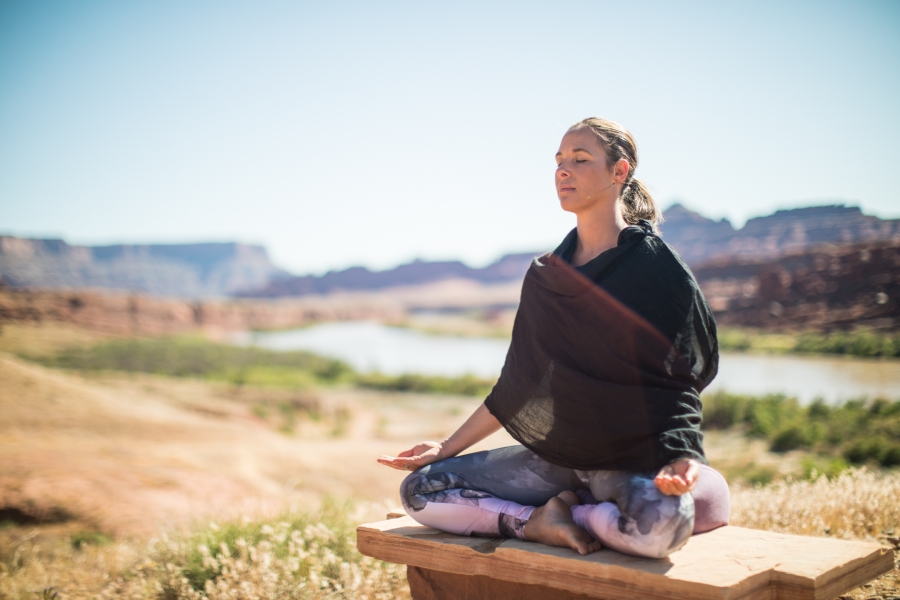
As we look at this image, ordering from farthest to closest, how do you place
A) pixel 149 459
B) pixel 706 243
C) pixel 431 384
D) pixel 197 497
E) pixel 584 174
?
pixel 706 243 < pixel 431 384 < pixel 149 459 < pixel 197 497 < pixel 584 174

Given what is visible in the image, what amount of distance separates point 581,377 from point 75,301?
43283 mm

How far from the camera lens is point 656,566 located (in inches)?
70.1

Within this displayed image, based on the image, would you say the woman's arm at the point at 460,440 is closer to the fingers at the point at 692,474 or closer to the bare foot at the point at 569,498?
the bare foot at the point at 569,498

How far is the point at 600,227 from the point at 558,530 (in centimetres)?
107

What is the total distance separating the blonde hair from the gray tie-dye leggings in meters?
0.96

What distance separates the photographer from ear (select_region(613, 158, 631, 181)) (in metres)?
2.29

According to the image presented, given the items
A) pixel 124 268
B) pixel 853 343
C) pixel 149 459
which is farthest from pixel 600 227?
pixel 124 268

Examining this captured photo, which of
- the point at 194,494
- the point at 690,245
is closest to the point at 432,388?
the point at 194,494

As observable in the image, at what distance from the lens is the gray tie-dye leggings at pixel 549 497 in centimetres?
183

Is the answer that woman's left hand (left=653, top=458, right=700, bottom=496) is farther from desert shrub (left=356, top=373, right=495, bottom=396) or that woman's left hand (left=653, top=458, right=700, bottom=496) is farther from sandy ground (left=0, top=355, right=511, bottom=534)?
desert shrub (left=356, top=373, right=495, bottom=396)

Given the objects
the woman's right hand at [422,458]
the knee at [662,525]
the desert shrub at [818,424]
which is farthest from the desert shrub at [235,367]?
the knee at [662,525]

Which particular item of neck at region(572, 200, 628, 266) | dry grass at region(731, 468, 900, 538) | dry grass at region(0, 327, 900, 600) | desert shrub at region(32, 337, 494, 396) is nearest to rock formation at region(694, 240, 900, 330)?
desert shrub at region(32, 337, 494, 396)

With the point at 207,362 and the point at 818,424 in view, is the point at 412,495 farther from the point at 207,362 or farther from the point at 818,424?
the point at 207,362

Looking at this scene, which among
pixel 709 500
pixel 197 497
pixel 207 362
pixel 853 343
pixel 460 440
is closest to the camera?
pixel 709 500
